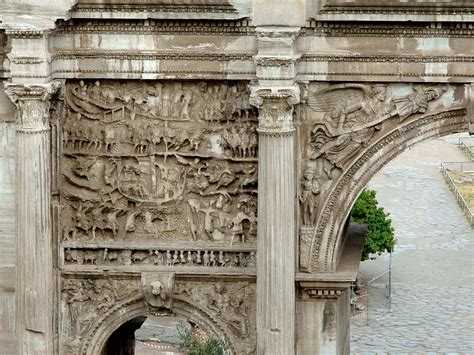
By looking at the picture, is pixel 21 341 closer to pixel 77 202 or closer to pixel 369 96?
pixel 77 202

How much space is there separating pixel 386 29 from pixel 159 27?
121 inches

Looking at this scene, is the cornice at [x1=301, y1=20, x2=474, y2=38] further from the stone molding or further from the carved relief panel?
the stone molding

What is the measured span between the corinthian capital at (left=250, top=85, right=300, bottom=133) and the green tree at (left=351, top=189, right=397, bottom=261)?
65.9 feet

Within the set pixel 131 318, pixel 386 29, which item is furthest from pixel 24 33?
pixel 386 29

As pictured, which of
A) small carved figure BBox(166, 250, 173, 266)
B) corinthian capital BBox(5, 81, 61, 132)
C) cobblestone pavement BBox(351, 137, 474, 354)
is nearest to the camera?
corinthian capital BBox(5, 81, 61, 132)

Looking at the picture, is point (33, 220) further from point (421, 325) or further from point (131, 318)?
point (421, 325)

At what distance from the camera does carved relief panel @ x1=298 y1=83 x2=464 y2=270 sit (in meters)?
23.8

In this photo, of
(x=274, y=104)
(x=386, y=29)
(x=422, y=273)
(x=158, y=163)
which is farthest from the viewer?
(x=422, y=273)

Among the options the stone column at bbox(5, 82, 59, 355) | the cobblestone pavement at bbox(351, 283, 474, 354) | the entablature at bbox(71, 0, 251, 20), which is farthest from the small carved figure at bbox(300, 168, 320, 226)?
the cobblestone pavement at bbox(351, 283, 474, 354)

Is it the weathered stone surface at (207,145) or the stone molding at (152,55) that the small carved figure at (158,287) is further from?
the stone molding at (152,55)

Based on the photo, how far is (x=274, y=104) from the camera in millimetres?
23422

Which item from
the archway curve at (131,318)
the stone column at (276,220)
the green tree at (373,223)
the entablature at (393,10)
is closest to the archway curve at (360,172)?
the stone column at (276,220)

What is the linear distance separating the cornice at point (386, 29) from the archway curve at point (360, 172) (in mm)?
1079

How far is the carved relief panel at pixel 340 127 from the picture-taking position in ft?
77.9
